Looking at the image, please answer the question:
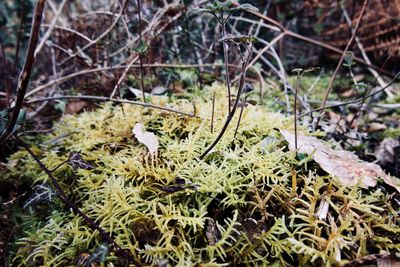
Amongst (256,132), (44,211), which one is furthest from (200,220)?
(44,211)

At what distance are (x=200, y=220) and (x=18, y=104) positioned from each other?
0.89 metres

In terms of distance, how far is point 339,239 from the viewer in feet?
3.54

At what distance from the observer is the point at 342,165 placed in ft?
4.57

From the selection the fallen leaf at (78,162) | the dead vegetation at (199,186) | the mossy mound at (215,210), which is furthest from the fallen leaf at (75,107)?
the fallen leaf at (78,162)

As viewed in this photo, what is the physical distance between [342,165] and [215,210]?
66 centimetres

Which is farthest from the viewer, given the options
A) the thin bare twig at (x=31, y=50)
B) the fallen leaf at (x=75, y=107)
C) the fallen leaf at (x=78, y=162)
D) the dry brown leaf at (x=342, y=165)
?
the fallen leaf at (x=75, y=107)

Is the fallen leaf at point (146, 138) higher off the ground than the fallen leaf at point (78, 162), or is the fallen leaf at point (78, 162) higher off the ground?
the fallen leaf at point (146, 138)

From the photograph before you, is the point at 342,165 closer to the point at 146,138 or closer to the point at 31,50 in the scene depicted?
the point at 146,138

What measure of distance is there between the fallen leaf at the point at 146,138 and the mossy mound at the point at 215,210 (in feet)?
0.16

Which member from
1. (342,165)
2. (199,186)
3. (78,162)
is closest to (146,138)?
(78,162)

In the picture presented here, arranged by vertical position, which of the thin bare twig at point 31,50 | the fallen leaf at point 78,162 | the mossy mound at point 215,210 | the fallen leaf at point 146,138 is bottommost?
the mossy mound at point 215,210

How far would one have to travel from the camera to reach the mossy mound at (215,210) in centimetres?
111

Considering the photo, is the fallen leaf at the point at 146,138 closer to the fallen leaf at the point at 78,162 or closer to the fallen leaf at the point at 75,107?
the fallen leaf at the point at 78,162

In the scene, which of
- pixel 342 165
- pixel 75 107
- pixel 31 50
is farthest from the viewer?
pixel 75 107
